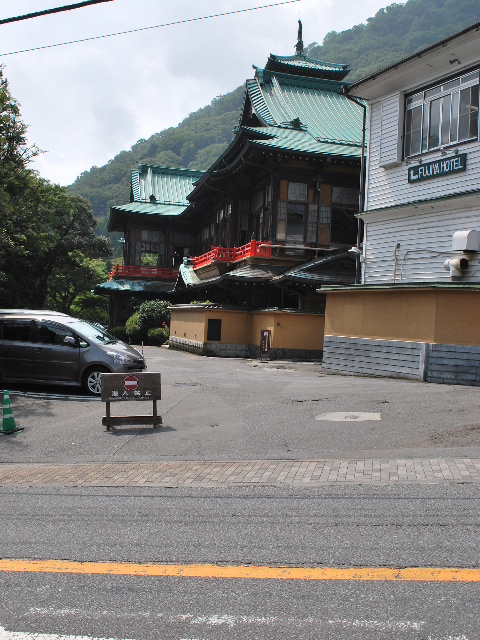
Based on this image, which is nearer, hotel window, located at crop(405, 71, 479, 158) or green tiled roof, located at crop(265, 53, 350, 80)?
hotel window, located at crop(405, 71, 479, 158)

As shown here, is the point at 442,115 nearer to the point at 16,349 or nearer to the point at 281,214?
the point at 281,214

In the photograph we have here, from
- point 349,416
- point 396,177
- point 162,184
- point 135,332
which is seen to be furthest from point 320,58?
point 349,416

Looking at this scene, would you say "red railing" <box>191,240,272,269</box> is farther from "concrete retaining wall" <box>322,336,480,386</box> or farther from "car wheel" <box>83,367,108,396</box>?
"car wheel" <box>83,367,108,396</box>

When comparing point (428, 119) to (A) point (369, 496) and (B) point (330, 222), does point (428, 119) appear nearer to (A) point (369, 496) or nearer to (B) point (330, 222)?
(B) point (330, 222)

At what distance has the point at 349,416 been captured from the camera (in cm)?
1108

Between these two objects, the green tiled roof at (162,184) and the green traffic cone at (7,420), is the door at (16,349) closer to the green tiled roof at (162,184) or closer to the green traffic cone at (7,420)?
the green traffic cone at (7,420)

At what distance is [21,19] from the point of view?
29.0ft

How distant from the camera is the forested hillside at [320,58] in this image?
401 feet

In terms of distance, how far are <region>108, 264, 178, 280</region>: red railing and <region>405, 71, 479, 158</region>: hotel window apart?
29069mm

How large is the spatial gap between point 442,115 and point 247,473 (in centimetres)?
1444

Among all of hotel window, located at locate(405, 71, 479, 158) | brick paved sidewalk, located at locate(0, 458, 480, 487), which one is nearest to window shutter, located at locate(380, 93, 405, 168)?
hotel window, located at locate(405, 71, 479, 158)

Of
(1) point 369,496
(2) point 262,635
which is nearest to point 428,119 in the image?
(1) point 369,496

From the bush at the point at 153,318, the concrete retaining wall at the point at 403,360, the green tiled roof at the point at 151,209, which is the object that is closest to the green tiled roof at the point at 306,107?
the bush at the point at 153,318

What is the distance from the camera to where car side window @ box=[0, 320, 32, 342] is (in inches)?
592
